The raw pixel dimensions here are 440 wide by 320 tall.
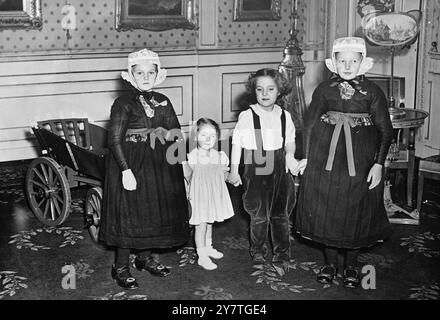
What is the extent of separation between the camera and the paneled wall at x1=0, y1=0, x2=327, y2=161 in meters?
6.35

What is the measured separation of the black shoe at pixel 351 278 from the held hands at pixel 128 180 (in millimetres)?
1294

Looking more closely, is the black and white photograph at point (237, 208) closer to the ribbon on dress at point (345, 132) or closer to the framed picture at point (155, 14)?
the ribbon on dress at point (345, 132)

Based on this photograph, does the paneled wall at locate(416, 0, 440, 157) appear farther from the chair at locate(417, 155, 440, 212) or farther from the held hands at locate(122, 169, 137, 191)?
the held hands at locate(122, 169, 137, 191)

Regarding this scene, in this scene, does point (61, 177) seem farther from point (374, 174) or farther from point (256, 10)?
point (256, 10)

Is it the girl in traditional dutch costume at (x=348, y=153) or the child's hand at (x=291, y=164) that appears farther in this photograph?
the child's hand at (x=291, y=164)

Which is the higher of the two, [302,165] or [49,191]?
[302,165]

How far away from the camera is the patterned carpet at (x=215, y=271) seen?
11.7 feet

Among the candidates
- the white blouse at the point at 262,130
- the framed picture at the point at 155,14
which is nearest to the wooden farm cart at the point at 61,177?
the white blouse at the point at 262,130

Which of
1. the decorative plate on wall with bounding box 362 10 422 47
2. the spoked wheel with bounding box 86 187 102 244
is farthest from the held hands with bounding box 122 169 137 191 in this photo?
the decorative plate on wall with bounding box 362 10 422 47

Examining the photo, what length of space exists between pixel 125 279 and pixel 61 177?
123 cm

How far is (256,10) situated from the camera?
24.3 ft

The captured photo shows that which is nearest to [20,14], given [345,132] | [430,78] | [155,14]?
[155,14]
